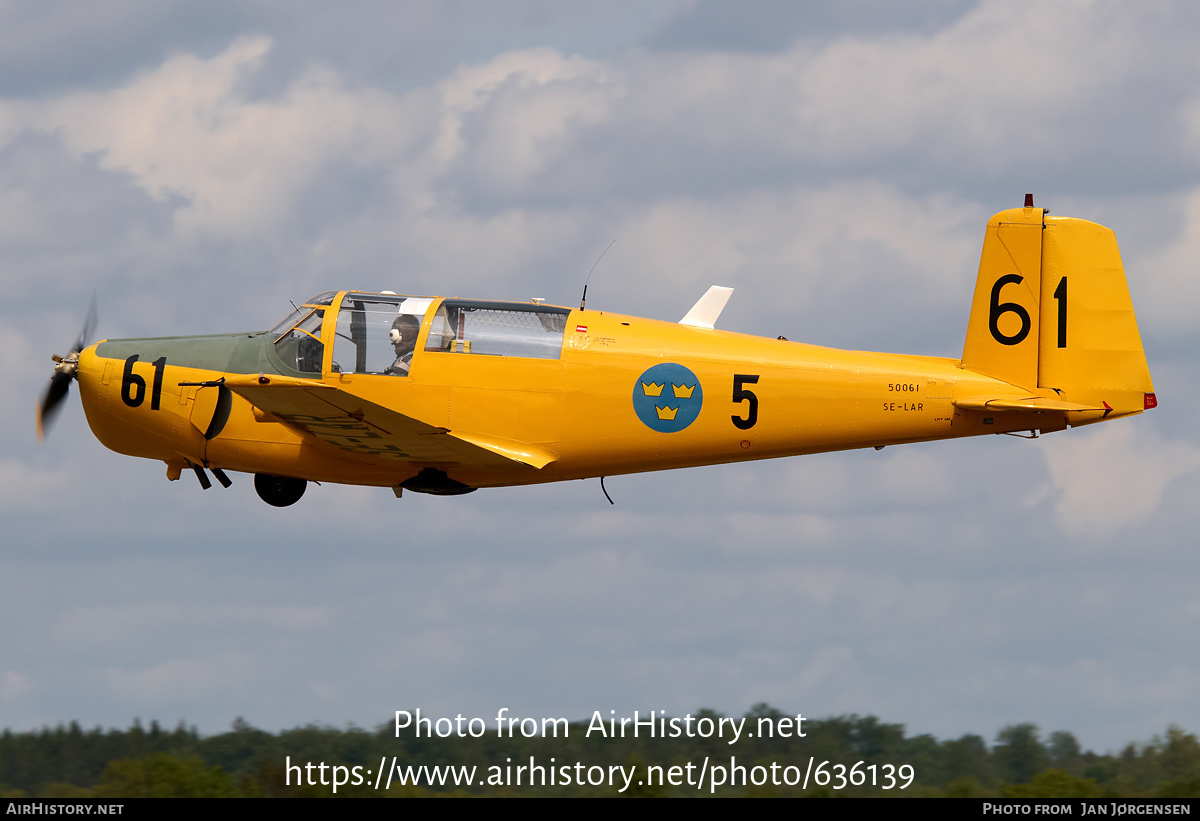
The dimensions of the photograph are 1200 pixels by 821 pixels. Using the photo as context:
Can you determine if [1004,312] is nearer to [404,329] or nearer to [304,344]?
[404,329]

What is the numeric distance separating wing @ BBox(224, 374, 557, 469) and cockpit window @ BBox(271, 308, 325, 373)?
29.9 inches

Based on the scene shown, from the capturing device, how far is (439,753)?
1609 centimetres

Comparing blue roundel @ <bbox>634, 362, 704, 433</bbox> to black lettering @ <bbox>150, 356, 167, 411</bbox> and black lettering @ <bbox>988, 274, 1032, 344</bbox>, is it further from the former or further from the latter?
black lettering @ <bbox>150, 356, 167, 411</bbox>

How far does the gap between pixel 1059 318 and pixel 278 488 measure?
342 inches

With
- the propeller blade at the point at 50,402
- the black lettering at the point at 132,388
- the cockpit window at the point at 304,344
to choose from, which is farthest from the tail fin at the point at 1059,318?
the propeller blade at the point at 50,402

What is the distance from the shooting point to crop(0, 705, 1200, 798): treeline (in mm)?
15320

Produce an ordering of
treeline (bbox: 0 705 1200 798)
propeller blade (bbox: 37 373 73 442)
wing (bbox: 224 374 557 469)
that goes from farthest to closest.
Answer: propeller blade (bbox: 37 373 73 442)
treeline (bbox: 0 705 1200 798)
wing (bbox: 224 374 557 469)

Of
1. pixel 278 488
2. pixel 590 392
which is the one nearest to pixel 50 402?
pixel 278 488

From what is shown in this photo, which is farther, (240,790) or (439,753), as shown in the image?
(439,753)

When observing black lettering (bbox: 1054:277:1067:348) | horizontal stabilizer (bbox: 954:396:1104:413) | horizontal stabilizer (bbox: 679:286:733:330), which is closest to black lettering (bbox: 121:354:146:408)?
horizontal stabilizer (bbox: 679:286:733:330)

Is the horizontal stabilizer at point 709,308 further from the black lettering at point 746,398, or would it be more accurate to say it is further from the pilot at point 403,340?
the pilot at point 403,340

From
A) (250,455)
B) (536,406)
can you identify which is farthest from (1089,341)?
(250,455)
